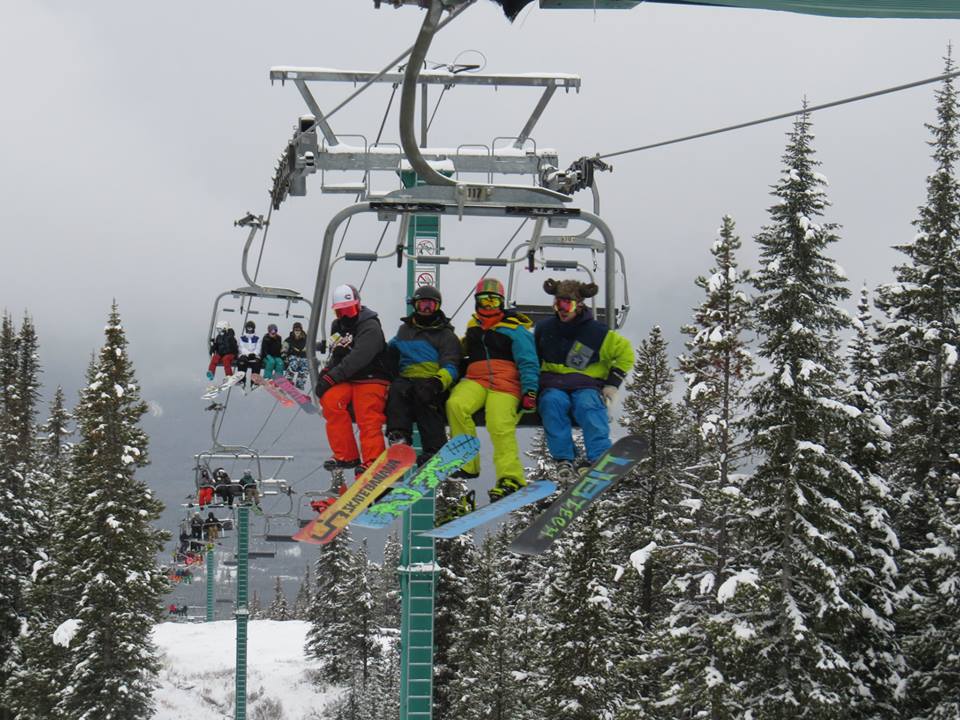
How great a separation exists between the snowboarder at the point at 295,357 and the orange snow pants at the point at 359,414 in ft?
31.8

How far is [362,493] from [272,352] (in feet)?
36.1

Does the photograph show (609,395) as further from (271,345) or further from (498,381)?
(271,345)

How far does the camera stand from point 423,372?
11.0 metres

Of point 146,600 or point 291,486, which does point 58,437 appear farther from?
point 291,486

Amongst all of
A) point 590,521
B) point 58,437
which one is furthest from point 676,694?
point 58,437

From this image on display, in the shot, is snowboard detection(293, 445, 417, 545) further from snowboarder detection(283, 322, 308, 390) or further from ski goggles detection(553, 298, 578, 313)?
snowboarder detection(283, 322, 308, 390)

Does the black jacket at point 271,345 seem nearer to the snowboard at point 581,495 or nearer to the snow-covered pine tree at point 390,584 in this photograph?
the snowboard at point 581,495

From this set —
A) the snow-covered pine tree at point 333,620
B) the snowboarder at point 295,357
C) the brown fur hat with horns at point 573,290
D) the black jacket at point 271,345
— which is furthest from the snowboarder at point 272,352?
the snow-covered pine tree at point 333,620

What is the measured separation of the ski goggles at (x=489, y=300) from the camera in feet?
35.7

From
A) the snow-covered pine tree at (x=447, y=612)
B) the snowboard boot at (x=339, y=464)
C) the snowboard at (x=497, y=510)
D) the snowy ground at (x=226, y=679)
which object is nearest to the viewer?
the snowboard at (x=497, y=510)

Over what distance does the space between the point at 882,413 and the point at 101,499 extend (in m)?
20.3

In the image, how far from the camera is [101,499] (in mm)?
31641

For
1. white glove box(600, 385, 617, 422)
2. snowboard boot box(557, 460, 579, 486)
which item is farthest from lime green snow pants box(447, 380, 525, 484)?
white glove box(600, 385, 617, 422)

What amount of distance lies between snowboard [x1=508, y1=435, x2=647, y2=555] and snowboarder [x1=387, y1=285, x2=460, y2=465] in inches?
56.4
